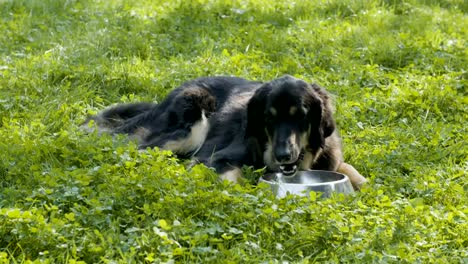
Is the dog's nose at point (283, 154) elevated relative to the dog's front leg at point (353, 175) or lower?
elevated

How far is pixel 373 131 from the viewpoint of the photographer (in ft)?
26.6

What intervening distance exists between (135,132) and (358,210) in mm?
3188

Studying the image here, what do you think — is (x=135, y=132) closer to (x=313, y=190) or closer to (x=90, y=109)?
(x=90, y=109)

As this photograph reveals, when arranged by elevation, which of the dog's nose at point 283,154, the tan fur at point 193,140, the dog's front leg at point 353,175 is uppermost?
the dog's nose at point 283,154

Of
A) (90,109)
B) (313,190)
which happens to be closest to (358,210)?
(313,190)

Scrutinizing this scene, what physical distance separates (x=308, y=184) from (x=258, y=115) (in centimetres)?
117

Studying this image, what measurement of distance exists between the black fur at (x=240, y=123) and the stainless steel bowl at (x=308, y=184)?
131 mm

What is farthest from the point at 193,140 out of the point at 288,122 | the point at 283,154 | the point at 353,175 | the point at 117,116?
the point at 353,175

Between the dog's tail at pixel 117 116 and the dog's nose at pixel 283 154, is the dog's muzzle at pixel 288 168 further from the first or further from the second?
the dog's tail at pixel 117 116

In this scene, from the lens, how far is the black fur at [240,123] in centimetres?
672

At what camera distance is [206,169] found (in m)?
6.16

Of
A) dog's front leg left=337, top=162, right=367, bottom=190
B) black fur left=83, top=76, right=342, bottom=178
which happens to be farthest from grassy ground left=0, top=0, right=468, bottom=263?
black fur left=83, top=76, right=342, bottom=178

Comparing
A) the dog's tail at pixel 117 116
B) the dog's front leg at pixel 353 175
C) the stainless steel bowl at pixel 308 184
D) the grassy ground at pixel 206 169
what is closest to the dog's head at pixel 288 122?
the stainless steel bowl at pixel 308 184

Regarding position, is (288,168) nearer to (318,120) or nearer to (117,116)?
(318,120)
